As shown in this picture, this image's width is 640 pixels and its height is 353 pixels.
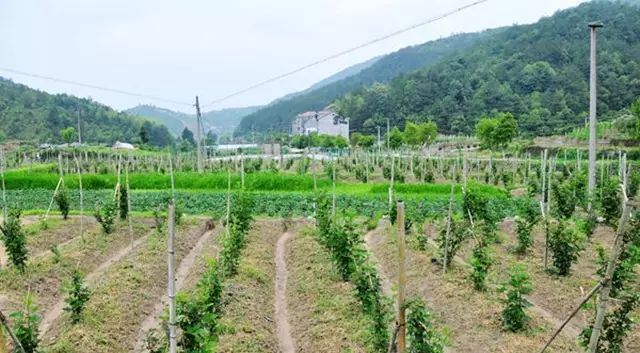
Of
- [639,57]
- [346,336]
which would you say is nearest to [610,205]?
[346,336]

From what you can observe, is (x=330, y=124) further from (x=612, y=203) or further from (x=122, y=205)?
(x=612, y=203)

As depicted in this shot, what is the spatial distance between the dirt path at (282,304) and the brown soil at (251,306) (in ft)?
0.36

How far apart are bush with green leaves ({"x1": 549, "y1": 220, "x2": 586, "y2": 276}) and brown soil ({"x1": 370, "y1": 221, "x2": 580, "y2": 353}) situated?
1856 mm

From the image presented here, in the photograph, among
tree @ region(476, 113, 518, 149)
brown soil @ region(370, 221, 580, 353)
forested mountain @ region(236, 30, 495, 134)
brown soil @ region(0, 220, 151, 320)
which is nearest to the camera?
brown soil @ region(370, 221, 580, 353)

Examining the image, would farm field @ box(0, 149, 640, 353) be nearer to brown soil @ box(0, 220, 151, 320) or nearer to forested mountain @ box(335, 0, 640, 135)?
brown soil @ box(0, 220, 151, 320)

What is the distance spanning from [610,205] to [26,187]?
28382 mm

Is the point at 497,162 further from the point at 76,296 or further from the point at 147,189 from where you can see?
the point at 76,296

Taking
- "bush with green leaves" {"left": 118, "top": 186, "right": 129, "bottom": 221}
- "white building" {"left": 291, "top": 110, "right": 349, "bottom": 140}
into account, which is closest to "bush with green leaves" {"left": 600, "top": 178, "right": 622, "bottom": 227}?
"bush with green leaves" {"left": 118, "top": 186, "right": 129, "bottom": 221}

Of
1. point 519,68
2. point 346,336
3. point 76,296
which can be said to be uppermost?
point 519,68

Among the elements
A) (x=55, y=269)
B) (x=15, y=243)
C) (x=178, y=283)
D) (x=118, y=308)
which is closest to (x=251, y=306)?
(x=118, y=308)

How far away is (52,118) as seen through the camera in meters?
77.4

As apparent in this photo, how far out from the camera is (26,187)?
3084 cm

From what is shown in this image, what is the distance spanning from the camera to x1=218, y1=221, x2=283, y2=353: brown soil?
8422 mm

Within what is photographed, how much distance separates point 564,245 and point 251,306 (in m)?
6.19
